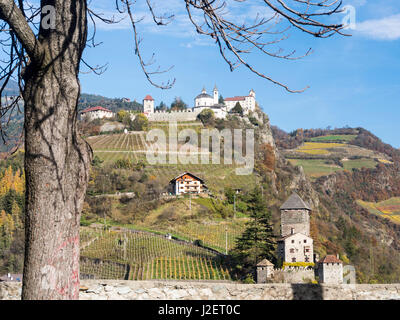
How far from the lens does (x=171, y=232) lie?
46.3 m

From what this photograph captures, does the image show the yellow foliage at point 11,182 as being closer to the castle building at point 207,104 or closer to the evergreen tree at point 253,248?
the evergreen tree at point 253,248

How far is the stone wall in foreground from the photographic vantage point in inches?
201

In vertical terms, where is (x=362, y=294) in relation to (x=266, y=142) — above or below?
below

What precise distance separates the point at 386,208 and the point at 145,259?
289 feet

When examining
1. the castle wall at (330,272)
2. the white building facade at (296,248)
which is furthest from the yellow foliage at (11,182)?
the castle wall at (330,272)

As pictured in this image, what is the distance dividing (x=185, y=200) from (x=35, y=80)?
54956 millimetres

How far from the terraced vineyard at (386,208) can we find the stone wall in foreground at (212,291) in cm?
9992

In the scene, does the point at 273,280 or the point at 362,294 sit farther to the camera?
the point at 273,280

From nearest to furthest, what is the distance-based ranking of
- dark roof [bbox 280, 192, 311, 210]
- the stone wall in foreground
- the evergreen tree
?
the stone wall in foreground → the evergreen tree → dark roof [bbox 280, 192, 311, 210]

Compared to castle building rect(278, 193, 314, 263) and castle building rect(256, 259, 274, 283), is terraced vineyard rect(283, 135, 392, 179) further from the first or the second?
castle building rect(256, 259, 274, 283)

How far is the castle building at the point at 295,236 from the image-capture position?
37.2 m

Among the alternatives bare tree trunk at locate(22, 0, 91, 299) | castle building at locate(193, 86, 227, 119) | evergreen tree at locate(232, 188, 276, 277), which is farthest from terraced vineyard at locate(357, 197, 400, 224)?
bare tree trunk at locate(22, 0, 91, 299)
